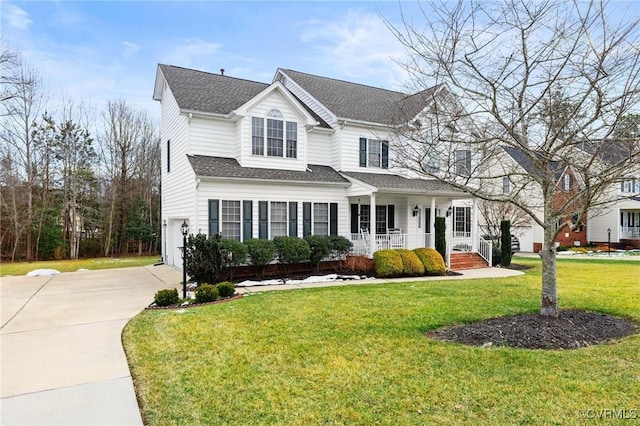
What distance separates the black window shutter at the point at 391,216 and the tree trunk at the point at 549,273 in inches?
412

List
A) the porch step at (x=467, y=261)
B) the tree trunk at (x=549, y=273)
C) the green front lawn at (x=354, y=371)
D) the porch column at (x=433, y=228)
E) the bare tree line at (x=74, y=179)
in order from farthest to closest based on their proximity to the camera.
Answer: the bare tree line at (x=74, y=179) → the porch step at (x=467, y=261) → the porch column at (x=433, y=228) → the tree trunk at (x=549, y=273) → the green front lawn at (x=354, y=371)

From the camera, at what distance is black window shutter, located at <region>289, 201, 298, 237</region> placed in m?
13.9

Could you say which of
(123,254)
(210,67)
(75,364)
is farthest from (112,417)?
(123,254)

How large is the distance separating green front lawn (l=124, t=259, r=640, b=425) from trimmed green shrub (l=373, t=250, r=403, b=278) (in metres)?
5.25

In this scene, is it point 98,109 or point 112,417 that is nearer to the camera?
point 112,417

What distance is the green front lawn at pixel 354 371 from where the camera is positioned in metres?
3.50

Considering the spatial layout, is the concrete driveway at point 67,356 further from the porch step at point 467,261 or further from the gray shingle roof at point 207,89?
the porch step at point 467,261

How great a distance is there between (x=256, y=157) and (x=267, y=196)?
1654mm

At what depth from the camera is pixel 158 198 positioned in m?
28.1

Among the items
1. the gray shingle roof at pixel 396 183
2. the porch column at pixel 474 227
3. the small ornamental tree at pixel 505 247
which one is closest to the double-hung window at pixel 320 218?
the gray shingle roof at pixel 396 183

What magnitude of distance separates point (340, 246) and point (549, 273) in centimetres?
817

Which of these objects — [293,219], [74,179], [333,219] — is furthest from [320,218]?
[74,179]

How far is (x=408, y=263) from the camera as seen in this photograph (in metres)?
13.5

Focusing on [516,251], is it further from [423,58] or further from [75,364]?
[75,364]
